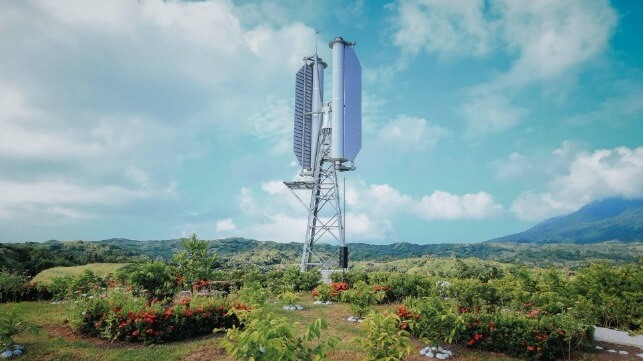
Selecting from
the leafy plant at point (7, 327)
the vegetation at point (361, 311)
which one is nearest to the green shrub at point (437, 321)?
the vegetation at point (361, 311)

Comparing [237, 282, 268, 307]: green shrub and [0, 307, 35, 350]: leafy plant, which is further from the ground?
[237, 282, 268, 307]: green shrub

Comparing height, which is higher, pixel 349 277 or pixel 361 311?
pixel 349 277

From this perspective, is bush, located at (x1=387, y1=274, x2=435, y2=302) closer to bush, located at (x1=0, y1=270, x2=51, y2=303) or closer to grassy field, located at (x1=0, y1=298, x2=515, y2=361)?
grassy field, located at (x1=0, y1=298, x2=515, y2=361)

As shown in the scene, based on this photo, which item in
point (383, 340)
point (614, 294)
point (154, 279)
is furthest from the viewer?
point (154, 279)

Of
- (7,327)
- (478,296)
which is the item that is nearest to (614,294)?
(478,296)

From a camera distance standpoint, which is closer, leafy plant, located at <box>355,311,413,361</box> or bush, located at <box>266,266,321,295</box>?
leafy plant, located at <box>355,311,413,361</box>

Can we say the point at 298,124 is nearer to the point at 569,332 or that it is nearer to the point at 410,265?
the point at 410,265

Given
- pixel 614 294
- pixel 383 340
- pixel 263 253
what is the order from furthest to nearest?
pixel 263 253
pixel 614 294
pixel 383 340

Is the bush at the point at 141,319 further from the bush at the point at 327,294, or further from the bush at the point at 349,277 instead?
the bush at the point at 349,277

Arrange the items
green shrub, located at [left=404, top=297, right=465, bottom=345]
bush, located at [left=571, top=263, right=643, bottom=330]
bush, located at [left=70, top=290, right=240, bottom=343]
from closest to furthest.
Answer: green shrub, located at [left=404, top=297, right=465, bottom=345] → bush, located at [left=70, top=290, right=240, bottom=343] → bush, located at [left=571, top=263, right=643, bottom=330]

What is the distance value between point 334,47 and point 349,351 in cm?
2003

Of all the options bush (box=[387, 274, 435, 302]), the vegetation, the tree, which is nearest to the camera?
the vegetation

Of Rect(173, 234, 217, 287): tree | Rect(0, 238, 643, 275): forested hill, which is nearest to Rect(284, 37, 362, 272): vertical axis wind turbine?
Rect(0, 238, 643, 275): forested hill

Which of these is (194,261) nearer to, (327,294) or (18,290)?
(327,294)
